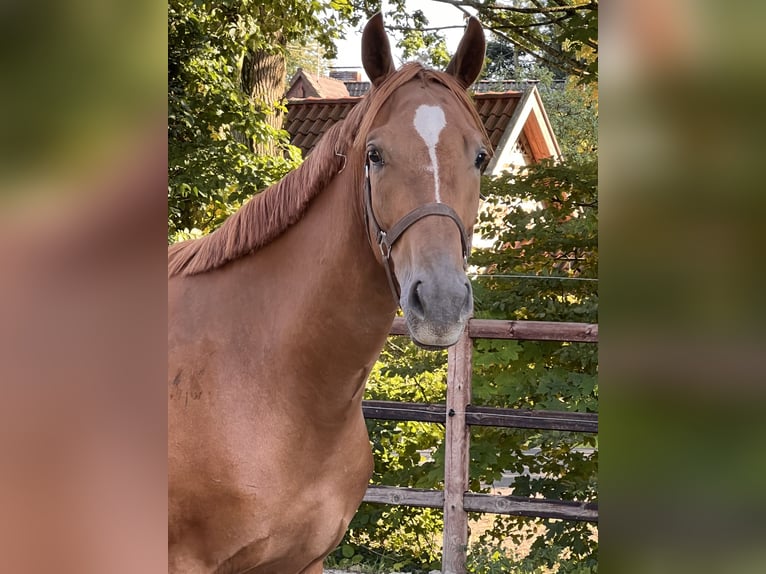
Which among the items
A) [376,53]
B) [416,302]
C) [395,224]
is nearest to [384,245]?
[395,224]

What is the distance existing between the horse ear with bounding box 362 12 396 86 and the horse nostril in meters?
0.59

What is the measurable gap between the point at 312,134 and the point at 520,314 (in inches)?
298

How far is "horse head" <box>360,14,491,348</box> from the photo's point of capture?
4.70 ft

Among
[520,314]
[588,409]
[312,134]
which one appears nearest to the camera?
[588,409]

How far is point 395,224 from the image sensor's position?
1.56 metres

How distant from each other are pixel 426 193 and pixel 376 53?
48cm

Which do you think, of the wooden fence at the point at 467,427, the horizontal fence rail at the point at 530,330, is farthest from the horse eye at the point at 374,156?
the wooden fence at the point at 467,427

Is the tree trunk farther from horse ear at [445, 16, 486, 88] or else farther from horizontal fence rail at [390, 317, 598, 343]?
horse ear at [445, 16, 486, 88]

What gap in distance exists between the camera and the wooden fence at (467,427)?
363 centimetres

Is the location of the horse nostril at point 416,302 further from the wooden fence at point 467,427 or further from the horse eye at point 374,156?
the wooden fence at point 467,427

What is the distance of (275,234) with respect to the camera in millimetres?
1846
